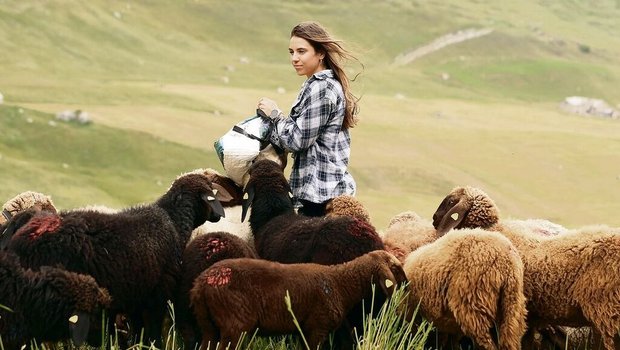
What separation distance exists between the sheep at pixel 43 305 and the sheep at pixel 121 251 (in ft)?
1.03

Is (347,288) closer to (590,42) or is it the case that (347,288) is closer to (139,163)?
(139,163)

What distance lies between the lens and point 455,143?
1497 inches

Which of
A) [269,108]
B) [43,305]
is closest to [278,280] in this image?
[43,305]

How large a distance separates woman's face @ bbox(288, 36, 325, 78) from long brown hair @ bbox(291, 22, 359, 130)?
0.03 meters

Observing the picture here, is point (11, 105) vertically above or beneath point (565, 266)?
beneath

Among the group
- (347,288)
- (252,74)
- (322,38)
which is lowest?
(252,74)

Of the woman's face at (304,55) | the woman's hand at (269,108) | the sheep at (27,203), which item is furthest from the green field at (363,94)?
the sheep at (27,203)

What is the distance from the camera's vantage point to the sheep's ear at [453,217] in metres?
6.76

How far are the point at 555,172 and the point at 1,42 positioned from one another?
21.5m

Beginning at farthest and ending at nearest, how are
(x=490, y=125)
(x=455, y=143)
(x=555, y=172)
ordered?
(x=490, y=125) < (x=455, y=143) < (x=555, y=172)

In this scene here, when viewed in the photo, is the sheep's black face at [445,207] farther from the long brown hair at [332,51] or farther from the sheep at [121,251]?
the sheep at [121,251]

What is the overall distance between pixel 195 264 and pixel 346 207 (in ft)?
4.51

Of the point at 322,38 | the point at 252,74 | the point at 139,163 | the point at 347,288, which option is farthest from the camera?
the point at 252,74

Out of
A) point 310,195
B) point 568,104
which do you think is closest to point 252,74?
point 568,104
